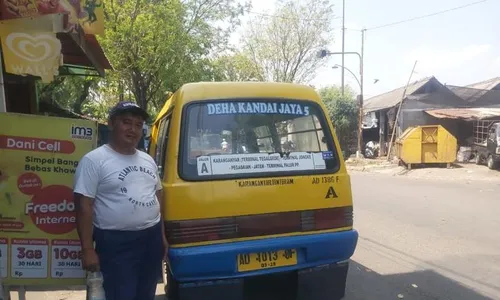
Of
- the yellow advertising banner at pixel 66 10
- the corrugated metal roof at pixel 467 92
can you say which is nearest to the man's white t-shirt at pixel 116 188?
the yellow advertising banner at pixel 66 10

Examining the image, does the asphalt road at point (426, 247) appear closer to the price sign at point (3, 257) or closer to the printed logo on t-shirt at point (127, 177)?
the printed logo on t-shirt at point (127, 177)

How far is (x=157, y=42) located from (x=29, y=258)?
1185cm

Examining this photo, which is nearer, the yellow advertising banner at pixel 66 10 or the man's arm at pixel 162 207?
the man's arm at pixel 162 207

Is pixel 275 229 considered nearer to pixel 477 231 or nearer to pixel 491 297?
pixel 491 297

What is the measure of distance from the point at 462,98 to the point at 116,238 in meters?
25.8

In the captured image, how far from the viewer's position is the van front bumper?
3125 mm

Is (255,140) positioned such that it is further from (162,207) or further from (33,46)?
(33,46)

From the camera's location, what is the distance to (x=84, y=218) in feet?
8.50

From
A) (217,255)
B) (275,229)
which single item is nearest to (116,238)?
(217,255)

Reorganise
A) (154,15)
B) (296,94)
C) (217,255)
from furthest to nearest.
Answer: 1. (154,15)
2. (296,94)
3. (217,255)

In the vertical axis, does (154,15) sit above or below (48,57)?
above

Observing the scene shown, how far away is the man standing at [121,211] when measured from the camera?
2.62 m

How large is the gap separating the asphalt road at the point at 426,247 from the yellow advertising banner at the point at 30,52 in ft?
10.8

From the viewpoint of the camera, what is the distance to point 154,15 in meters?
13.9
